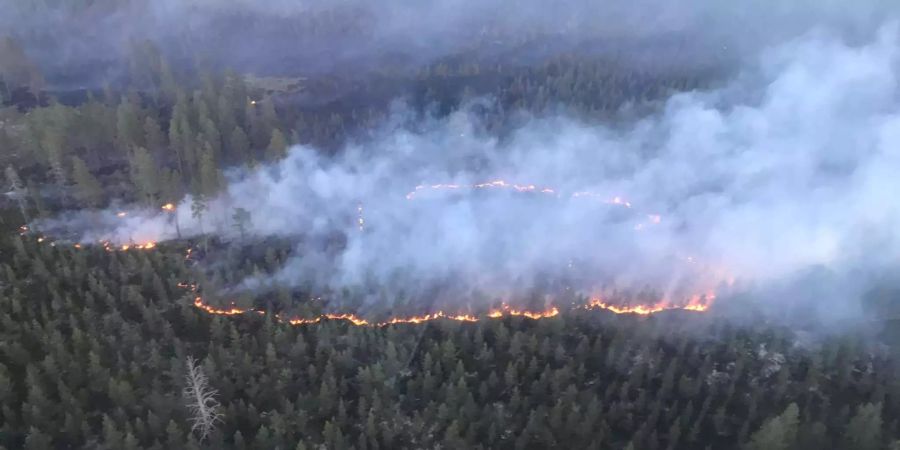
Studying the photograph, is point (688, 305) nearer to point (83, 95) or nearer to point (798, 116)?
point (798, 116)

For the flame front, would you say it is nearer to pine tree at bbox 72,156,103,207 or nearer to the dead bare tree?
the dead bare tree

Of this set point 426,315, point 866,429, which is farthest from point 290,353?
point 866,429

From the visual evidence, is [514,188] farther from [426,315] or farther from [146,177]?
[146,177]

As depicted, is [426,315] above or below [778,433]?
above

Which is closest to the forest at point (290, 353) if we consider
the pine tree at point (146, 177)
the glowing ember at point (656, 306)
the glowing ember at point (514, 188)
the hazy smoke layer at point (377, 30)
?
the pine tree at point (146, 177)

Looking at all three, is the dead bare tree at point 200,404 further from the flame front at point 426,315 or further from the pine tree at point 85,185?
the pine tree at point 85,185
